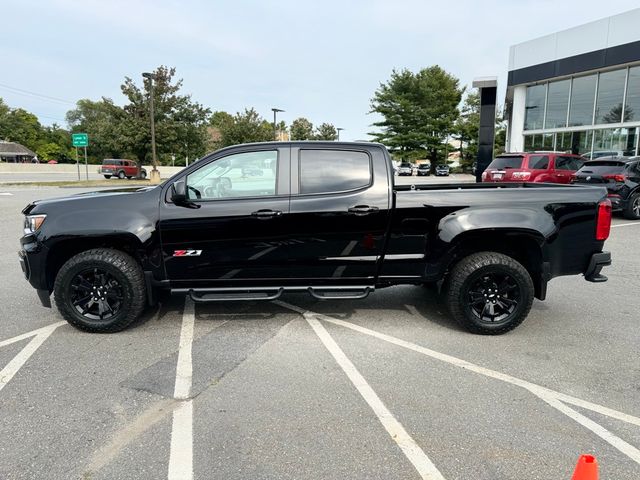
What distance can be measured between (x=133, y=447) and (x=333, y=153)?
10.0 ft

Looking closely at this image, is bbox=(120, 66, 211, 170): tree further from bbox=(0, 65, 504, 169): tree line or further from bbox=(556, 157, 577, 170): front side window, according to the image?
bbox=(556, 157, 577, 170): front side window

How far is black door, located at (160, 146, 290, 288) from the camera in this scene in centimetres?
432

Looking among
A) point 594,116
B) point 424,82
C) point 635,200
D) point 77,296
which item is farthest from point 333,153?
point 424,82

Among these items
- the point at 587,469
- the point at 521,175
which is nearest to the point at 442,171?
the point at 521,175

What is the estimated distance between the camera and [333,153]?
461cm

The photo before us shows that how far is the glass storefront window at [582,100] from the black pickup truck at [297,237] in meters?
22.1

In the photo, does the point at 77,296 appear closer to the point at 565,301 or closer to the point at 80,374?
the point at 80,374

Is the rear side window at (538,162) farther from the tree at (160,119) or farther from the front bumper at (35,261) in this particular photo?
the tree at (160,119)

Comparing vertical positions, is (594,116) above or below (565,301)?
above

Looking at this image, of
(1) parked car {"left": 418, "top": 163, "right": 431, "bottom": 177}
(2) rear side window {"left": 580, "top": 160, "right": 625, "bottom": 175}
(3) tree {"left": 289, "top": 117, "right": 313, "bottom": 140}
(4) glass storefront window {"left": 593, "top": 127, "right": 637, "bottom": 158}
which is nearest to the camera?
(2) rear side window {"left": 580, "top": 160, "right": 625, "bottom": 175}

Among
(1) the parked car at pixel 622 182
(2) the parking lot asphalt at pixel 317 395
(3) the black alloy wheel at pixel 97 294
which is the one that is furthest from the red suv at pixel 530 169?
(3) the black alloy wheel at pixel 97 294

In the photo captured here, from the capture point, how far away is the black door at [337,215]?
437 cm

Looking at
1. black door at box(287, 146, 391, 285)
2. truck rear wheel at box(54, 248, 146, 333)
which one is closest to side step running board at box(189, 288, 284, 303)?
black door at box(287, 146, 391, 285)

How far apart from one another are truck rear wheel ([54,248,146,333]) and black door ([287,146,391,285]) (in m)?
1.48
